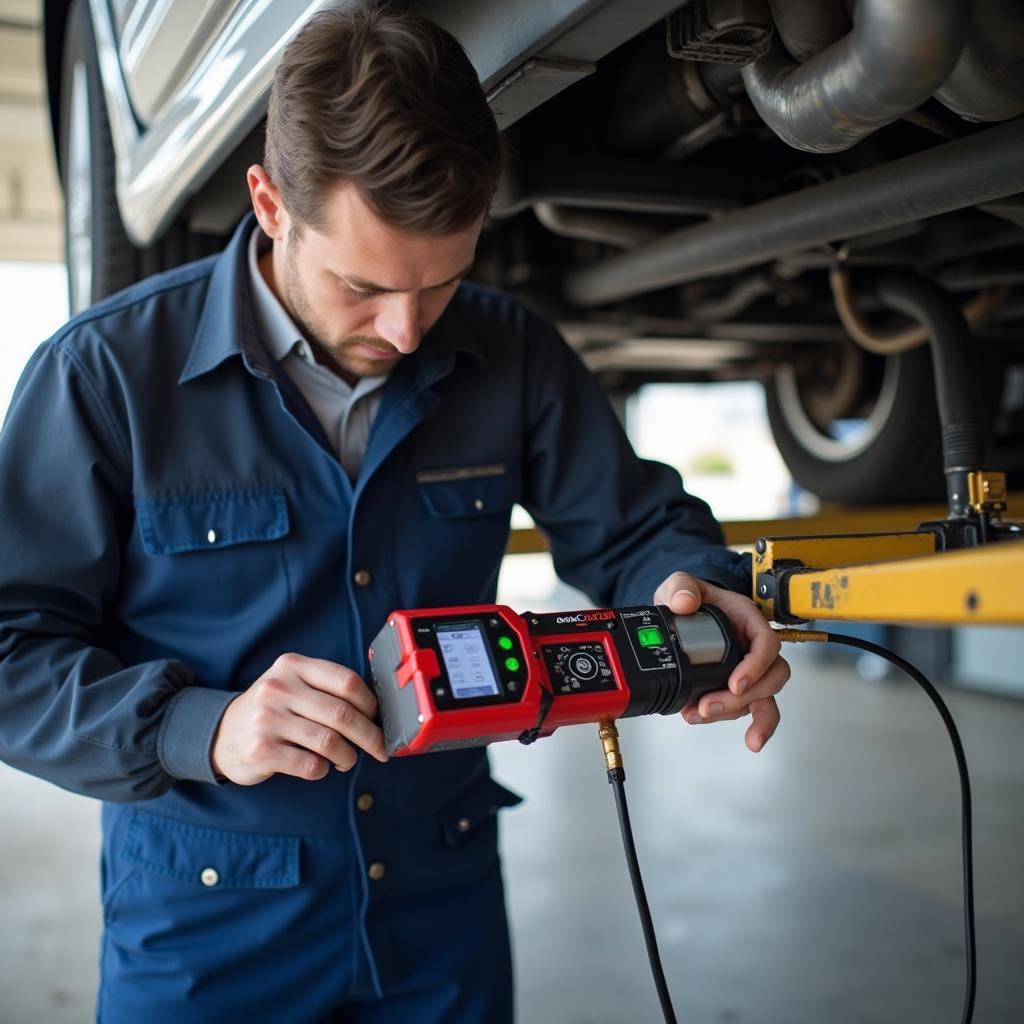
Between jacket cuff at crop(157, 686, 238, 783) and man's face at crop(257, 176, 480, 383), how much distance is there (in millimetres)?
323

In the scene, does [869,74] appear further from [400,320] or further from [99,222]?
[99,222]

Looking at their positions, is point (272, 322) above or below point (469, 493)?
above

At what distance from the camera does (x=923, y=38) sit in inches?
24.1

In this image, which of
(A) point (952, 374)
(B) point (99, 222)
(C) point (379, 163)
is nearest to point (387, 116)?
(C) point (379, 163)

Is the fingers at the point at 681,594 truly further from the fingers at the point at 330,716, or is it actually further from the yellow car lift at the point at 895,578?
the fingers at the point at 330,716

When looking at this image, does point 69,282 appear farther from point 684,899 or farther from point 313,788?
point 684,899

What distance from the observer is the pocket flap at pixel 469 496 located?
3.36 feet

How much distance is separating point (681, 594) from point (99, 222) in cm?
123

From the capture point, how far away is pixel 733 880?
2.25m

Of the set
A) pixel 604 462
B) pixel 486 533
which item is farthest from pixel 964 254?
pixel 486 533

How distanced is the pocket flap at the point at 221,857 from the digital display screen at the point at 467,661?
36 cm

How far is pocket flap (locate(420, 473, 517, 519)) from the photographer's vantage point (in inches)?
40.3

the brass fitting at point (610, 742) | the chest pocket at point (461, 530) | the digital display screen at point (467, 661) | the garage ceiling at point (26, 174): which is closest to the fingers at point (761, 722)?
the brass fitting at point (610, 742)

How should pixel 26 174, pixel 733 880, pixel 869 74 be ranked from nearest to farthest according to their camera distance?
pixel 869 74 → pixel 733 880 → pixel 26 174
